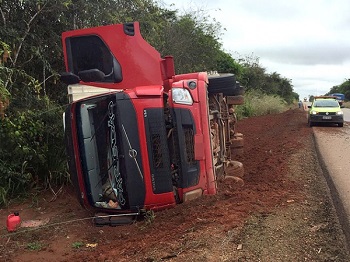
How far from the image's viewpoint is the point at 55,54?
864cm

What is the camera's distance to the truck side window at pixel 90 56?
5.70 meters

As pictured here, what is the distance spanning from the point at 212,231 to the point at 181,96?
1.73m

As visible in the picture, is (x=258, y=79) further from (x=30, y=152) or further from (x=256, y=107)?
(x=30, y=152)

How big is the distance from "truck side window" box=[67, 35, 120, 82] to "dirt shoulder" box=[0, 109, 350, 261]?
2.20m

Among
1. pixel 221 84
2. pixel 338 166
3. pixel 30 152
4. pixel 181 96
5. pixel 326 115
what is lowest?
pixel 338 166

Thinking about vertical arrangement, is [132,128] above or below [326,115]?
above

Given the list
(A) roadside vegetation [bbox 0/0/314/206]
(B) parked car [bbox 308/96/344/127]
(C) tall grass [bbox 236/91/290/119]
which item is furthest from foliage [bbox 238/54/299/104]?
(A) roadside vegetation [bbox 0/0/314/206]

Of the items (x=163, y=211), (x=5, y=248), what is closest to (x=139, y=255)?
(x=163, y=211)

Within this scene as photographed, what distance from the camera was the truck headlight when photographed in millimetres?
4926

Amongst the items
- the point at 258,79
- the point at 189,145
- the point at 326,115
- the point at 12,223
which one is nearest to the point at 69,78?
the point at 189,145

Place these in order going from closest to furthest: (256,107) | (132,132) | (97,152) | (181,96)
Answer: (132,132) < (181,96) < (97,152) < (256,107)

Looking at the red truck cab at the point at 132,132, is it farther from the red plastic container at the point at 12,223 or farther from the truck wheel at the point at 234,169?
the truck wheel at the point at 234,169

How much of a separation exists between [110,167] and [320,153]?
24.6ft

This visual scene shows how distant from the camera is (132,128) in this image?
186 inches
